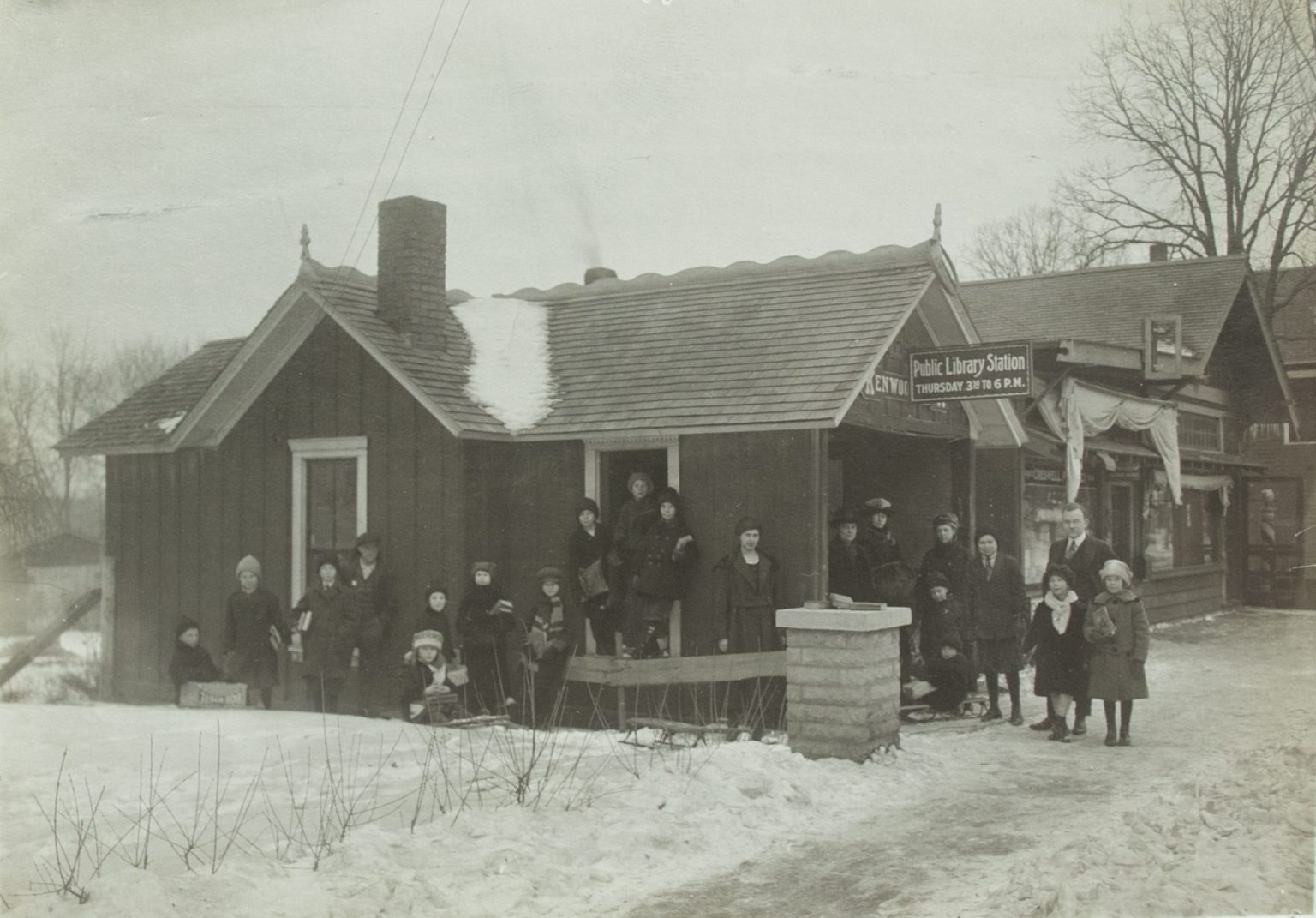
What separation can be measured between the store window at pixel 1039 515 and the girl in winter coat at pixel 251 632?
8936 millimetres

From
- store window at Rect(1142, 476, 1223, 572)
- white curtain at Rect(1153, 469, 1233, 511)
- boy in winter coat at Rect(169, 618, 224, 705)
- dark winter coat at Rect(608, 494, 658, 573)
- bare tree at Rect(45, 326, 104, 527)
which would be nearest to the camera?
bare tree at Rect(45, 326, 104, 527)

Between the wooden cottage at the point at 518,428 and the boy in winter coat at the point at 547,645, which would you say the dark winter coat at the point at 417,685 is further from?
the wooden cottage at the point at 518,428

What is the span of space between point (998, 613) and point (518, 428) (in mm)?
4726

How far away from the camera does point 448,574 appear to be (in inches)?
466

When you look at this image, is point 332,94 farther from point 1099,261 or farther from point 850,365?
point 1099,261

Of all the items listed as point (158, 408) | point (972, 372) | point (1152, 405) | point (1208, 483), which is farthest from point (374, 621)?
point (1208, 483)

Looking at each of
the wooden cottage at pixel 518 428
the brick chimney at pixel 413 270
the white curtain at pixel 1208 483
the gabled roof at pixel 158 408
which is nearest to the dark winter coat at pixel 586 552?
the wooden cottage at pixel 518 428

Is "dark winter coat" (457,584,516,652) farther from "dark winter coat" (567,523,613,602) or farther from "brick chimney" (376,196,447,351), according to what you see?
"brick chimney" (376,196,447,351)

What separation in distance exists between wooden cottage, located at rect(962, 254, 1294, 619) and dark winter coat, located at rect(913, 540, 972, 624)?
355 cm

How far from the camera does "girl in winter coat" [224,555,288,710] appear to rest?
12.0m

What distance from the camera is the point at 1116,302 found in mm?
21953

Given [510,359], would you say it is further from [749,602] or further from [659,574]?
[749,602]

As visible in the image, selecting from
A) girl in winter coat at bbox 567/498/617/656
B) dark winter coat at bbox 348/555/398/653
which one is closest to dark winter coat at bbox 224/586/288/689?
dark winter coat at bbox 348/555/398/653

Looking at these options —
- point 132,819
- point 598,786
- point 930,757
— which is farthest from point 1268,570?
point 132,819
